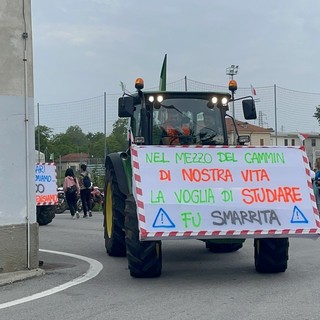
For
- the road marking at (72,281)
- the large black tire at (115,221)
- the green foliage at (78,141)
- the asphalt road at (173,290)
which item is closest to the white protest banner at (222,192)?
the asphalt road at (173,290)

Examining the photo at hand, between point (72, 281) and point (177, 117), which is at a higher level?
point (177, 117)

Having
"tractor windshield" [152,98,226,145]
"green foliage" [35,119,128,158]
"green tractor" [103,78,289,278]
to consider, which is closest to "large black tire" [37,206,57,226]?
"green foliage" [35,119,128,158]

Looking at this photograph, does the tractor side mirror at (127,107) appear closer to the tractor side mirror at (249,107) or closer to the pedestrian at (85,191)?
the tractor side mirror at (249,107)

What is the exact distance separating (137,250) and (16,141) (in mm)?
2388

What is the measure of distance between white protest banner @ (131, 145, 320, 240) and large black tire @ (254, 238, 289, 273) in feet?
1.58

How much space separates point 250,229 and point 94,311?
243 cm

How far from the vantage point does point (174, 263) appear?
33.5 ft

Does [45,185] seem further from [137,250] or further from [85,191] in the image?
[137,250]

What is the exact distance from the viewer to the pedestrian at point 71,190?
20656mm

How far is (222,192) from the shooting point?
8.50 metres

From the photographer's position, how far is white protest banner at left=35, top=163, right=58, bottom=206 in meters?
18.5

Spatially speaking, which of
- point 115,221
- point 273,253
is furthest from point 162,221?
point 115,221

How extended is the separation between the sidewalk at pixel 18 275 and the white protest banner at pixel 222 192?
1.96m

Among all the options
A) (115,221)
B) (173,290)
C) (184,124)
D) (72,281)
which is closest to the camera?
(173,290)
